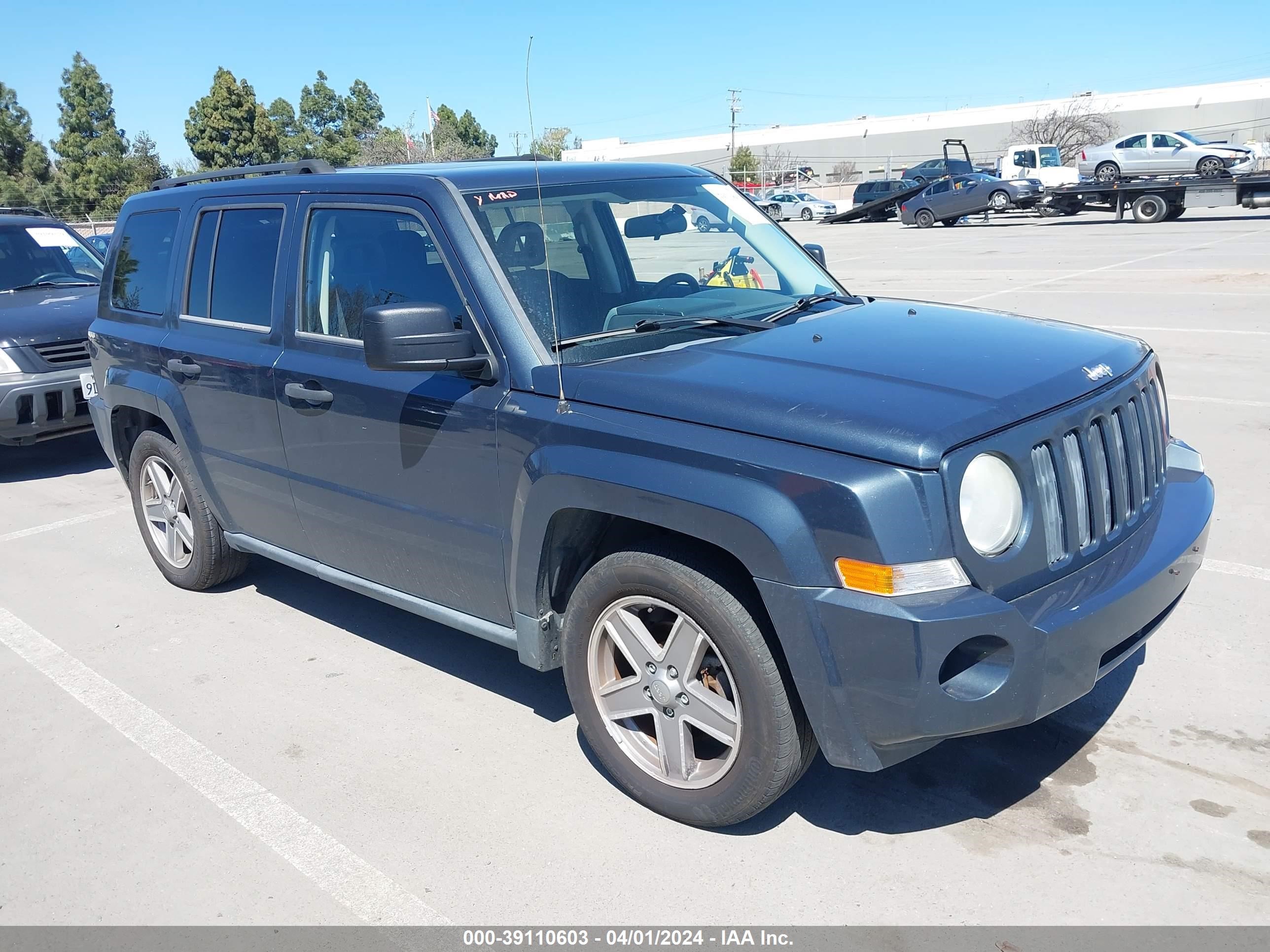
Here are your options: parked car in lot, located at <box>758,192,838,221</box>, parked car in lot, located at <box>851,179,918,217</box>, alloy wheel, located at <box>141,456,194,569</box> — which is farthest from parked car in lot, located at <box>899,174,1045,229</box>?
alloy wheel, located at <box>141,456,194,569</box>

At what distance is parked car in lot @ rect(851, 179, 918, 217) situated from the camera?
40312 millimetres

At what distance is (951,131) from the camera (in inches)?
3381

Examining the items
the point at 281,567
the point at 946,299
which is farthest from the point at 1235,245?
the point at 281,567

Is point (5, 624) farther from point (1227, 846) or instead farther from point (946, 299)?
point (946, 299)

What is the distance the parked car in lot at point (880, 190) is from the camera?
40312 millimetres

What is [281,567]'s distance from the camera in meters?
6.00

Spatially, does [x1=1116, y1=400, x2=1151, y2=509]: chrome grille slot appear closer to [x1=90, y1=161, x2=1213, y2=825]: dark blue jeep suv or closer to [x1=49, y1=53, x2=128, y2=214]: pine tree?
[x1=90, y1=161, x2=1213, y2=825]: dark blue jeep suv

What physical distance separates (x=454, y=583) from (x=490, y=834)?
92 cm

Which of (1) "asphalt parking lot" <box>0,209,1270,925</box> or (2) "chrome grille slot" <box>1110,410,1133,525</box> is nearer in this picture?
(1) "asphalt parking lot" <box>0,209,1270,925</box>

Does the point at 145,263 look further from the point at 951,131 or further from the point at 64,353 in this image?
the point at 951,131

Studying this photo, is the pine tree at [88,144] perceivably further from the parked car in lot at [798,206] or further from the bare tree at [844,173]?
the bare tree at [844,173]

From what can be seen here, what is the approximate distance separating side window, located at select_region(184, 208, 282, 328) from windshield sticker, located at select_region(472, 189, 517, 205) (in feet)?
3.57

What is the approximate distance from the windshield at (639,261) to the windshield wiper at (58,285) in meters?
6.63

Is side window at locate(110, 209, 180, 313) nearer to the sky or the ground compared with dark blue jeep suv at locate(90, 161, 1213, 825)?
nearer to the sky
